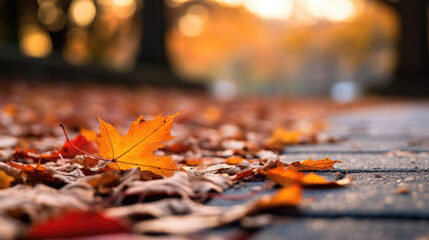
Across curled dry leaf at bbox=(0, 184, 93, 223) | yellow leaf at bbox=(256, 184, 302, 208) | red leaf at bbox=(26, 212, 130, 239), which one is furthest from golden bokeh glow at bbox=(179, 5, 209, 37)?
red leaf at bbox=(26, 212, 130, 239)

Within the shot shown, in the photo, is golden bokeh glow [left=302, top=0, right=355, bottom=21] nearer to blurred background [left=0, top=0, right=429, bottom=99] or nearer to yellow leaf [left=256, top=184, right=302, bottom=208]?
blurred background [left=0, top=0, right=429, bottom=99]

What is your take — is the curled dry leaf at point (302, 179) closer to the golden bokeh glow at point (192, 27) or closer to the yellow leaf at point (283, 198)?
the yellow leaf at point (283, 198)

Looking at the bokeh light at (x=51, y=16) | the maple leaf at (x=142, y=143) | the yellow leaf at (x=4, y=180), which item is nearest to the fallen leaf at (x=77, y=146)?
the maple leaf at (x=142, y=143)

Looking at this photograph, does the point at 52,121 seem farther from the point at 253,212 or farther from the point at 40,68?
the point at 40,68

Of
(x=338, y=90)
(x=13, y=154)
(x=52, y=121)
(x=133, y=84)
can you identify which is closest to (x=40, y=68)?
(x=133, y=84)

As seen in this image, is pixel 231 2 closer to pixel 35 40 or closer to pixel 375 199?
pixel 35 40
